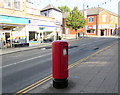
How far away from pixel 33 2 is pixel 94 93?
2993 cm

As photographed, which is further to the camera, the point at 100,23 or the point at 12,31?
the point at 100,23

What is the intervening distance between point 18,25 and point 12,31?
145cm

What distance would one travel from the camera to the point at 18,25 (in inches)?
894

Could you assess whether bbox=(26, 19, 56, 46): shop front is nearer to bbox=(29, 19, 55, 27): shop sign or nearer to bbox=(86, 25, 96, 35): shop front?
bbox=(29, 19, 55, 27): shop sign

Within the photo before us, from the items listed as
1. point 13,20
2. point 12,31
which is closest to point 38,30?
point 12,31

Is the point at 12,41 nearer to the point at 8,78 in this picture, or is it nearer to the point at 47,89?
the point at 8,78

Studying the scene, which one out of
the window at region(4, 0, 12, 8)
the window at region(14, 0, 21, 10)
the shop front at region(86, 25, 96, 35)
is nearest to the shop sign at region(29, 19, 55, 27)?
the window at region(14, 0, 21, 10)

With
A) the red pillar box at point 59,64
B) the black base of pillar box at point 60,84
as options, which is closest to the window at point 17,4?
the red pillar box at point 59,64

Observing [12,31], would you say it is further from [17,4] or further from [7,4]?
[17,4]

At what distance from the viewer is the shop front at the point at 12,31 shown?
20359 millimetres

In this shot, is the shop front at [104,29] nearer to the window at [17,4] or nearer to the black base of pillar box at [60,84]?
the window at [17,4]

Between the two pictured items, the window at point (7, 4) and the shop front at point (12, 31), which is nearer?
the shop front at point (12, 31)

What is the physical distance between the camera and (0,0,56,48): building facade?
2045 centimetres

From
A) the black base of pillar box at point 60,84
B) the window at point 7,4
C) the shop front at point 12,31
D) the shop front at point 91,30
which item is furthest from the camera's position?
the shop front at point 91,30
